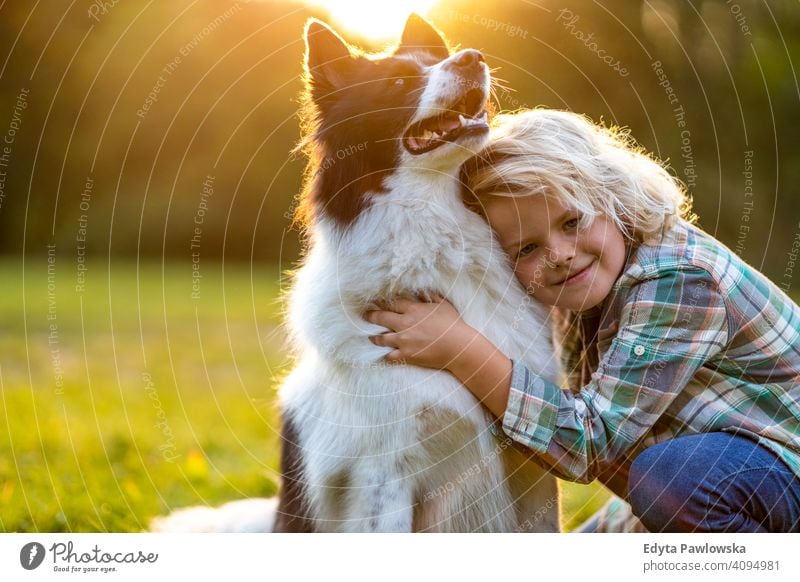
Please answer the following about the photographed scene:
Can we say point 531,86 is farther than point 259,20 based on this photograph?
No

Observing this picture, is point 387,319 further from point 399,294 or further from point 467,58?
point 467,58

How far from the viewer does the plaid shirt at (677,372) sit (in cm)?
230

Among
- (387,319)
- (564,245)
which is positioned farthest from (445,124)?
(387,319)

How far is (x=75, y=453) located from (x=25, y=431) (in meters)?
0.48

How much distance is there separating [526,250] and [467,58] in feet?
2.08

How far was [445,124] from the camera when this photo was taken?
251 cm

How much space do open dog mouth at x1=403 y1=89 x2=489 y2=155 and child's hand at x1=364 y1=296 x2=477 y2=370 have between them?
0.49 m

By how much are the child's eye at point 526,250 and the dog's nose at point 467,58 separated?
60cm

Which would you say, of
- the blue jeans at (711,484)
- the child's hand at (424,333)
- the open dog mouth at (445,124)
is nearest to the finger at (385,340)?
the child's hand at (424,333)

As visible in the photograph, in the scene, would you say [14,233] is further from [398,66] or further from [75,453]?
[398,66]

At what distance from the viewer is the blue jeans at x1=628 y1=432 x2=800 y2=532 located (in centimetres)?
228

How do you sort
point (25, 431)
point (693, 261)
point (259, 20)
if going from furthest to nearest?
point (259, 20) < point (25, 431) < point (693, 261)
